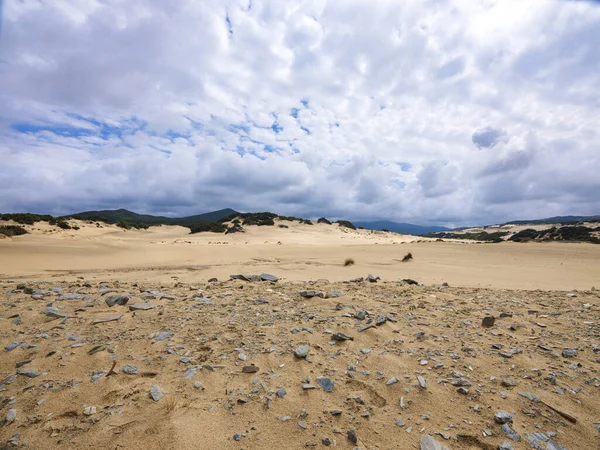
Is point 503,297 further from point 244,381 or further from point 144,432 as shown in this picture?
point 144,432

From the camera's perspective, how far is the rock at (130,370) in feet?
11.3

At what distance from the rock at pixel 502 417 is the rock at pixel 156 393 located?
3234mm

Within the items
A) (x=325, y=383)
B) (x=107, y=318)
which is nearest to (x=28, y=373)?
(x=107, y=318)

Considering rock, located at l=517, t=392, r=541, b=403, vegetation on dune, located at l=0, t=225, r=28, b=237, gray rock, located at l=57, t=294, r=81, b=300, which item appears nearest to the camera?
rock, located at l=517, t=392, r=541, b=403

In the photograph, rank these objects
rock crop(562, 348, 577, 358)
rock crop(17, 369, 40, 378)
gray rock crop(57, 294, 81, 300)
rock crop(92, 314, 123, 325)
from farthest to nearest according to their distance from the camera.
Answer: gray rock crop(57, 294, 81, 300) → rock crop(92, 314, 123, 325) → rock crop(562, 348, 577, 358) → rock crop(17, 369, 40, 378)

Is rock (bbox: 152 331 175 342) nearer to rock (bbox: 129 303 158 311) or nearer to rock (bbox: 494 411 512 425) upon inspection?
rock (bbox: 129 303 158 311)

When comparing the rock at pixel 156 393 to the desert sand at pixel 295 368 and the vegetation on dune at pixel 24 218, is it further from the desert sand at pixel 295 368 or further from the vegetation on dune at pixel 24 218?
the vegetation on dune at pixel 24 218

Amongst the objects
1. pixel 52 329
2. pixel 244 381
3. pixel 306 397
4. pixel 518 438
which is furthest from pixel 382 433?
pixel 52 329

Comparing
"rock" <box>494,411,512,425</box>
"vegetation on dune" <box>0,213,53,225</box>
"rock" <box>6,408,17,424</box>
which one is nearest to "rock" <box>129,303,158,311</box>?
"rock" <box>6,408,17,424</box>

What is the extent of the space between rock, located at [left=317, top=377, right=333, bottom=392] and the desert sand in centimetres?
2

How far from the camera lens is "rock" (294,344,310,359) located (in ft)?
12.4

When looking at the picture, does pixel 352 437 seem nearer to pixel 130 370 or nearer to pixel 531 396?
pixel 531 396

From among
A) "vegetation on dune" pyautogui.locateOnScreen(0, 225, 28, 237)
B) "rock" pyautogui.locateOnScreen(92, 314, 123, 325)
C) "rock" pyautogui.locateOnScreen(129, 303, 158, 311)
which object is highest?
"vegetation on dune" pyautogui.locateOnScreen(0, 225, 28, 237)

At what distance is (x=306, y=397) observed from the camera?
311 cm
